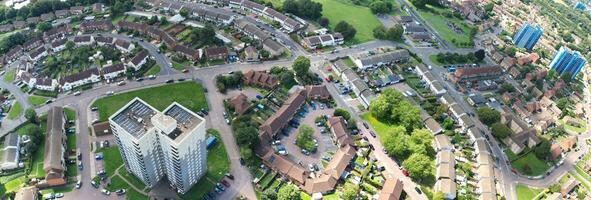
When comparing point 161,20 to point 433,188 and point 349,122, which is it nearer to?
point 349,122

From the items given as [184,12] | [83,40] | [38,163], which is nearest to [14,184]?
[38,163]

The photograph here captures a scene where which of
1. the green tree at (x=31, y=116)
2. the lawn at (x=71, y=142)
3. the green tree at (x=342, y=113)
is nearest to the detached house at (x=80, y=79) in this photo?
the green tree at (x=31, y=116)

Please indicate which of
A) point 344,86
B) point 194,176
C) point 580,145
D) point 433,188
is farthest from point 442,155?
A: point 194,176

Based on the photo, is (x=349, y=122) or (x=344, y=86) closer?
(x=349, y=122)

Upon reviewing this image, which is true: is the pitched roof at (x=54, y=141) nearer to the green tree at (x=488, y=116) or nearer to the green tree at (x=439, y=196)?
the green tree at (x=439, y=196)

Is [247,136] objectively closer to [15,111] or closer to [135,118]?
[135,118]
